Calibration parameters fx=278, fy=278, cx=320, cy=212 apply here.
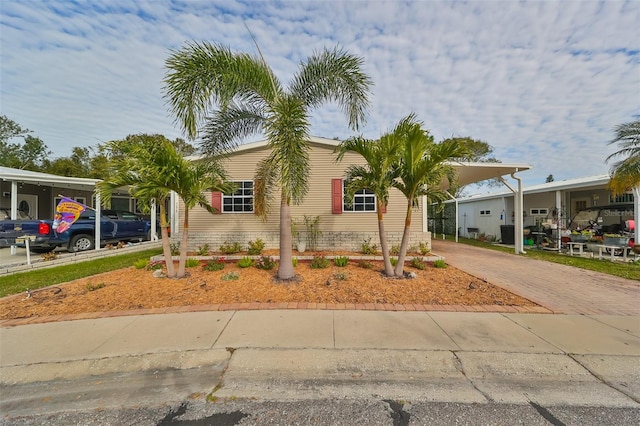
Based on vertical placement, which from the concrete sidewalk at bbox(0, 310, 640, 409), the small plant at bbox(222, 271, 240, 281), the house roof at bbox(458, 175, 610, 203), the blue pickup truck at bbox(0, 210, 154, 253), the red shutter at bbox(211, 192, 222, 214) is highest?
the house roof at bbox(458, 175, 610, 203)

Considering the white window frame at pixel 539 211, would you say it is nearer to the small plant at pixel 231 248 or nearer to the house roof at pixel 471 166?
the house roof at pixel 471 166

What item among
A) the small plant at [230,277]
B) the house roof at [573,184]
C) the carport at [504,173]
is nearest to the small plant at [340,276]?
the small plant at [230,277]

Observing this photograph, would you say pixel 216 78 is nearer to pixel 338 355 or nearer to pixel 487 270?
pixel 338 355

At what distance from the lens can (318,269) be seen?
6.97 meters

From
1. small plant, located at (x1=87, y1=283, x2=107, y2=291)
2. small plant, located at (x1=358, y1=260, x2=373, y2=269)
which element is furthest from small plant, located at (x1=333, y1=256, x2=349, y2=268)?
small plant, located at (x1=87, y1=283, x2=107, y2=291)

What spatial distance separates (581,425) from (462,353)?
110 cm

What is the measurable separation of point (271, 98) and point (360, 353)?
5278mm

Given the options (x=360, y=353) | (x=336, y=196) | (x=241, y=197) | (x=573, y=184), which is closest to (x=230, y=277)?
(x=360, y=353)

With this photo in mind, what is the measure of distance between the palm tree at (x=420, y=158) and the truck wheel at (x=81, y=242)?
11265 millimetres

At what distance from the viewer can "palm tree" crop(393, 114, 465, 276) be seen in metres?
5.70

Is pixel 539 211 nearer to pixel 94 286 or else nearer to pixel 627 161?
pixel 627 161

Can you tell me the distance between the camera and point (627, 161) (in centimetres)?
919

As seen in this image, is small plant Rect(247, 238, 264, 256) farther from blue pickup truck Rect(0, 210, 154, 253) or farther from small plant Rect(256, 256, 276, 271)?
blue pickup truck Rect(0, 210, 154, 253)

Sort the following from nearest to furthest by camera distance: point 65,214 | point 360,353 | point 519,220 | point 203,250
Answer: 1. point 360,353
2. point 65,214
3. point 203,250
4. point 519,220
